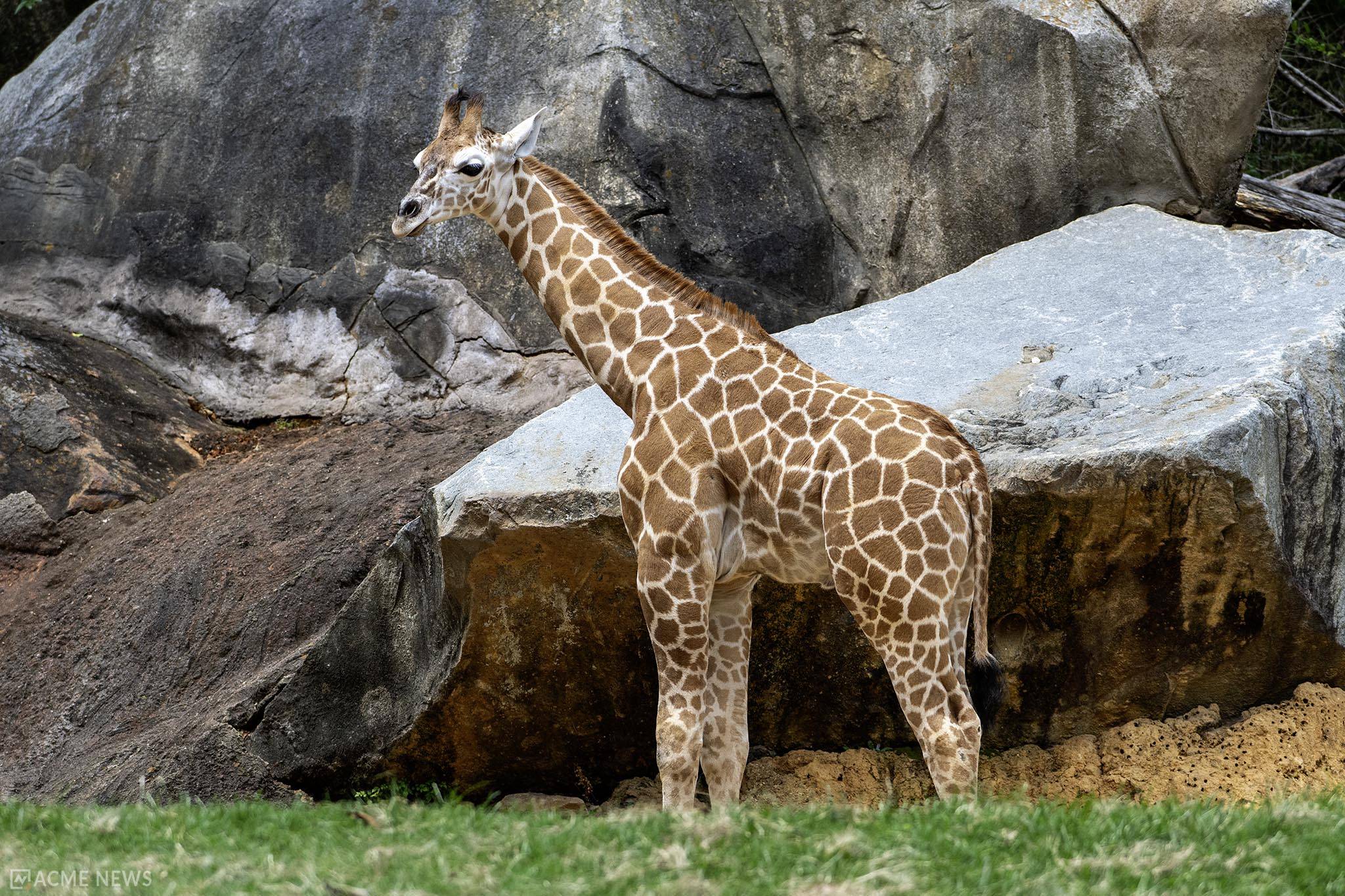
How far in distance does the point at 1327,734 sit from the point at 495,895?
4.46 metres

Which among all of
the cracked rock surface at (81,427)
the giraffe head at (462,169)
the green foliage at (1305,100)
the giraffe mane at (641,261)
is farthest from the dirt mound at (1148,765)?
the green foliage at (1305,100)

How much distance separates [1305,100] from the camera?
52.7 feet

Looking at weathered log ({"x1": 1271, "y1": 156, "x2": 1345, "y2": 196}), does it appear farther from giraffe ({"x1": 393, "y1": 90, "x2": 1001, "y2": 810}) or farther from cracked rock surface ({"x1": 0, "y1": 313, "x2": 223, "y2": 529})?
cracked rock surface ({"x1": 0, "y1": 313, "x2": 223, "y2": 529})

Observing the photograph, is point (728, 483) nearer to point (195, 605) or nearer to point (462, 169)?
point (462, 169)

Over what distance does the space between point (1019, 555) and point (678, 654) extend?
5.69 ft

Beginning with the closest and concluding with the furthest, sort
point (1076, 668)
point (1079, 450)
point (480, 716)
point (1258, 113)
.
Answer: point (1079, 450)
point (1076, 668)
point (480, 716)
point (1258, 113)

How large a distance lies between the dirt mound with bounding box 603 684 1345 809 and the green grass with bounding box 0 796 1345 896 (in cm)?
150

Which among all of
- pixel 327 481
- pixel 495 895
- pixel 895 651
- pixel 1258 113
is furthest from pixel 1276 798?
pixel 327 481

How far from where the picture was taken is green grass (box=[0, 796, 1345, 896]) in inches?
168

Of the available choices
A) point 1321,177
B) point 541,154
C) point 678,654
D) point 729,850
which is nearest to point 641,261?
point 678,654

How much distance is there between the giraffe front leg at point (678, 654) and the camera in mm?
6039

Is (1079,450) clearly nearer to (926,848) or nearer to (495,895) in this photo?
(926,848)

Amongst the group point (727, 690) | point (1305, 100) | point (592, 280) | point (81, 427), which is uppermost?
point (592, 280)

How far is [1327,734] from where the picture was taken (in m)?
6.71
